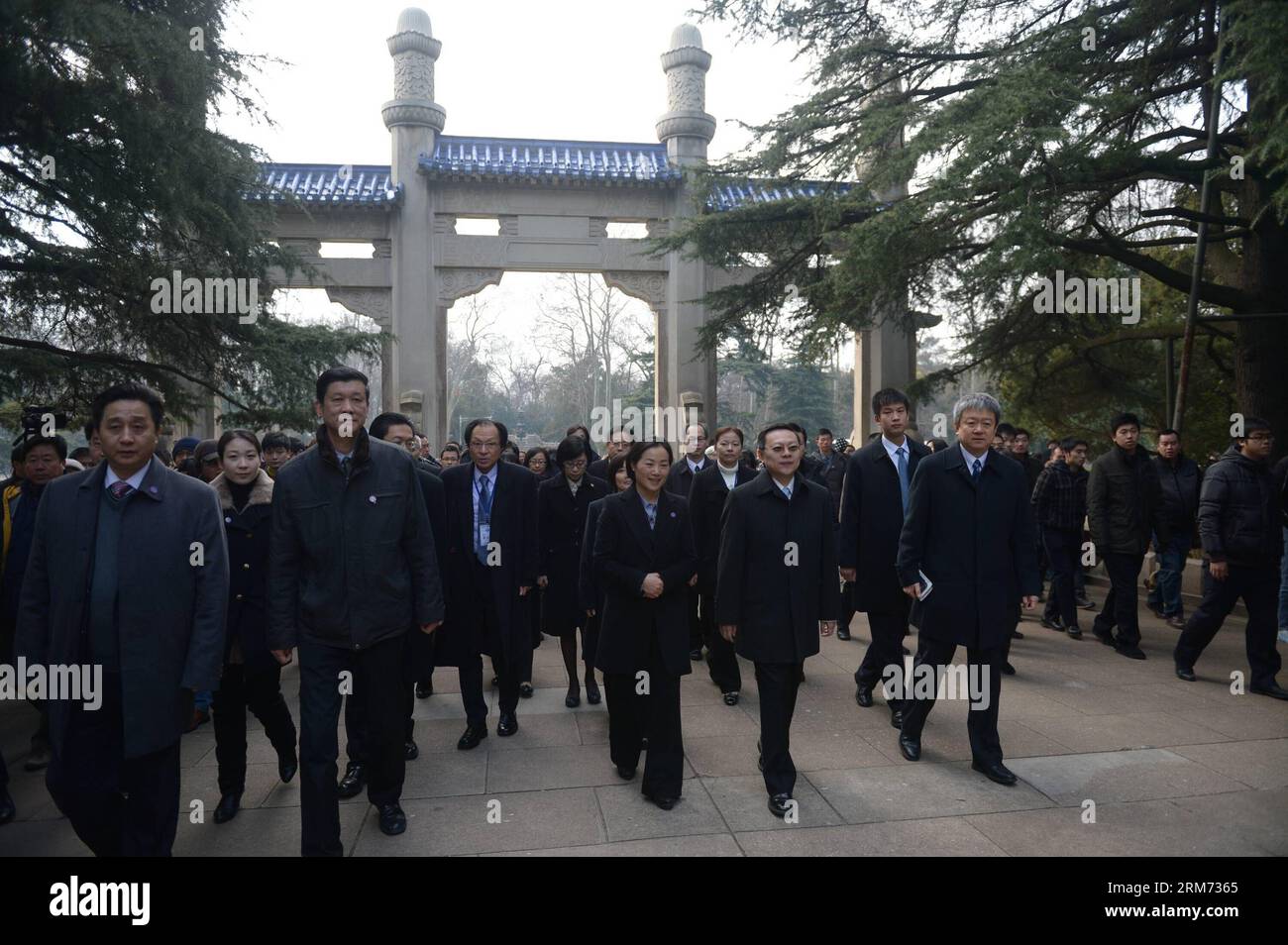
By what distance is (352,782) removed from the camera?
4113 mm

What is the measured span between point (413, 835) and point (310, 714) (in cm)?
77

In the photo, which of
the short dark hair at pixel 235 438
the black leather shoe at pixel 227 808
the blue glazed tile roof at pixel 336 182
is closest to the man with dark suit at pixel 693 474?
the short dark hair at pixel 235 438

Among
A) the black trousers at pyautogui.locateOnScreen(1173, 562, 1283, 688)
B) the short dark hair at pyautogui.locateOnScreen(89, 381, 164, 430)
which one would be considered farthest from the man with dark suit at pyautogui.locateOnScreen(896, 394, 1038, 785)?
the short dark hair at pyautogui.locateOnScreen(89, 381, 164, 430)

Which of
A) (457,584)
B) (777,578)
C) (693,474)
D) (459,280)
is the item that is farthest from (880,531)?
(459,280)

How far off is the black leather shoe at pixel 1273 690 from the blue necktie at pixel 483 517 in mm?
5471

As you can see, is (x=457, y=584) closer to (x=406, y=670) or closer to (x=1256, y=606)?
(x=406, y=670)

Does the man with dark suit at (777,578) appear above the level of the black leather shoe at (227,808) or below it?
above

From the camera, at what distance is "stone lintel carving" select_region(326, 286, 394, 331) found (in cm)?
1705

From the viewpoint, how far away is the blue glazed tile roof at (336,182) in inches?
647

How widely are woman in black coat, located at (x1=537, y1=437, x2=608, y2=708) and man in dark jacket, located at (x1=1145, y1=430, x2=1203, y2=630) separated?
5813 millimetres

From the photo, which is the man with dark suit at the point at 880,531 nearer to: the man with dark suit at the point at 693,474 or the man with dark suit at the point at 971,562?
the man with dark suit at the point at 971,562

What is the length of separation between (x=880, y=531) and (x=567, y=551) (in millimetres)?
2250

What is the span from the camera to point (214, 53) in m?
7.57

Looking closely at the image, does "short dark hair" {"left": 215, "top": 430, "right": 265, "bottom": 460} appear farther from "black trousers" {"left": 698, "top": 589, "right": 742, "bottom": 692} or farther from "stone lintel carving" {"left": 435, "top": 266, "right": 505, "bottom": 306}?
"stone lintel carving" {"left": 435, "top": 266, "right": 505, "bottom": 306}
